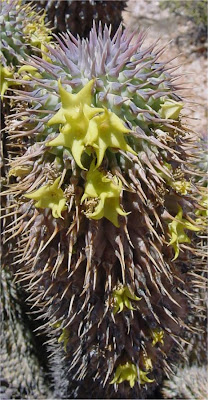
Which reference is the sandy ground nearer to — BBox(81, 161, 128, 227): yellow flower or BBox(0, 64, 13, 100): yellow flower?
BBox(0, 64, 13, 100): yellow flower

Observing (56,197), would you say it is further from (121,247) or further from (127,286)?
(127,286)

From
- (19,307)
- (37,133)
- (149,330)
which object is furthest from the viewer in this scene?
(19,307)

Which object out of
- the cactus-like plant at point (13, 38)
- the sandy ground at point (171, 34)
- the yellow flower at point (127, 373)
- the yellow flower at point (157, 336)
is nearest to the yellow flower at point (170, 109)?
the cactus-like plant at point (13, 38)

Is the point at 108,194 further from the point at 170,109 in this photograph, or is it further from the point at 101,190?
the point at 170,109

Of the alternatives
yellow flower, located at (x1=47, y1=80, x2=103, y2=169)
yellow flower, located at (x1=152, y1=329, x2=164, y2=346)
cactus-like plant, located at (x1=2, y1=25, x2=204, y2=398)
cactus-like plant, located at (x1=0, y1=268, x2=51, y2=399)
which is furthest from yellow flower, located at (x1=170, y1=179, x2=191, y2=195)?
cactus-like plant, located at (x1=0, y1=268, x2=51, y2=399)

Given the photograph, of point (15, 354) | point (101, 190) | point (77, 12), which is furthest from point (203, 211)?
point (77, 12)

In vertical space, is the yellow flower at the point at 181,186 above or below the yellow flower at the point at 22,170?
below

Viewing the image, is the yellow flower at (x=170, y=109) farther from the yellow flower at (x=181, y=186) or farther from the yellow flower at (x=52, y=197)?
the yellow flower at (x=52, y=197)

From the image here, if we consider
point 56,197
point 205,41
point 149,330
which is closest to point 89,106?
point 56,197
